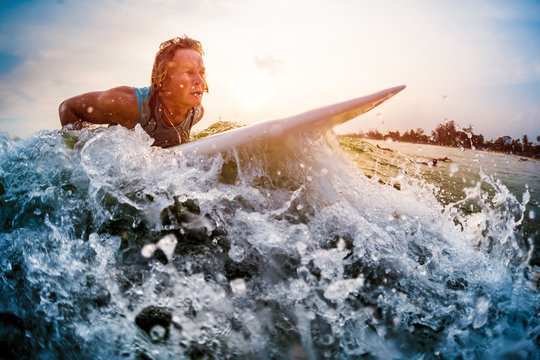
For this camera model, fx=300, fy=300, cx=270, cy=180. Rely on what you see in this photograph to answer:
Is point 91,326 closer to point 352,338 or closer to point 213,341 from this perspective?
point 213,341

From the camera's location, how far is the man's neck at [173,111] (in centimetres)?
371

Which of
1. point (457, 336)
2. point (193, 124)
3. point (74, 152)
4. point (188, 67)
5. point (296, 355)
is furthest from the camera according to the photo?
point (193, 124)

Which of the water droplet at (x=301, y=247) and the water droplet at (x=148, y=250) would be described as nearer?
the water droplet at (x=148, y=250)

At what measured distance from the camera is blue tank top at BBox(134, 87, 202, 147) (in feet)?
11.7

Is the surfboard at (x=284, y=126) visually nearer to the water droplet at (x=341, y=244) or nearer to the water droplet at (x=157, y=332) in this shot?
the water droplet at (x=341, y=244)

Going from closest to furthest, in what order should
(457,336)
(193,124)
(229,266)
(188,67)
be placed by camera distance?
(457,336) → (229,266) → (188,67) → (193,124)

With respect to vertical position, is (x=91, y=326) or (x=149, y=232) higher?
(x=149, y=232)

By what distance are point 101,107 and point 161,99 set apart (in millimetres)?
699

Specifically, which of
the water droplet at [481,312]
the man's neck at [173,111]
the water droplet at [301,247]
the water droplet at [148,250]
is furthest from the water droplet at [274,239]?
the man's neck at [173,111]

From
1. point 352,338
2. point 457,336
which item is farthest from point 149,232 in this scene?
point 457,336

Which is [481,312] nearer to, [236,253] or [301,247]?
[301,247]

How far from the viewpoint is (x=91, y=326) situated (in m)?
1.80

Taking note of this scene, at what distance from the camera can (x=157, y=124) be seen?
12.3ft

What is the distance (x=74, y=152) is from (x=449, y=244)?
11.3 ft
